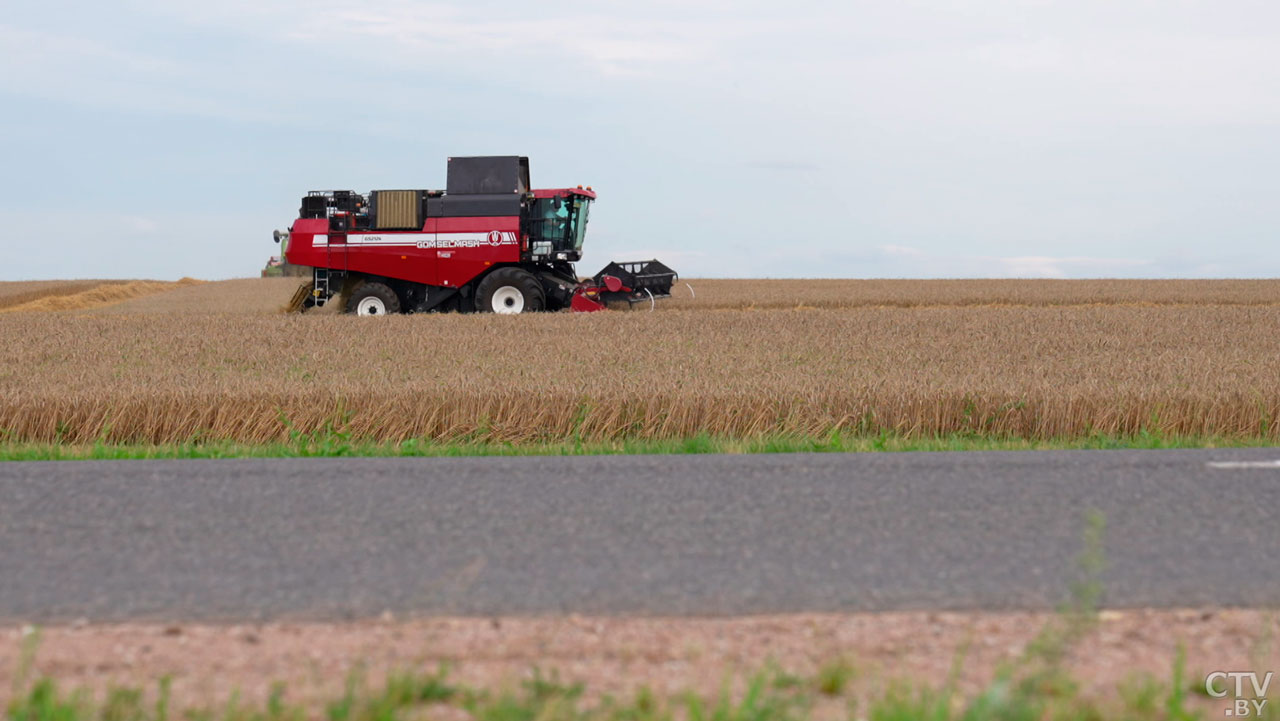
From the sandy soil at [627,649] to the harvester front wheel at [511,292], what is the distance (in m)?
19.2

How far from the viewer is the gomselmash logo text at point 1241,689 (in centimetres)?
391

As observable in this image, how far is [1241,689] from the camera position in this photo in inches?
159

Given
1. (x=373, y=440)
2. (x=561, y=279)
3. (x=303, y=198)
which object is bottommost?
(x=373, y=440)

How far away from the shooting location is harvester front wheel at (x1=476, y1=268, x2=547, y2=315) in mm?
23828

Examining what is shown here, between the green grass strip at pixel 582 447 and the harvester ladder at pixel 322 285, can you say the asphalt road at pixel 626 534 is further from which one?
the harvester ladder at pixel 322 285

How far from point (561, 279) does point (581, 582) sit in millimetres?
19918

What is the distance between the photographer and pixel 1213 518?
253 inches

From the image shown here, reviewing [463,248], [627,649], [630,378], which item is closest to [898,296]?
[463,248]

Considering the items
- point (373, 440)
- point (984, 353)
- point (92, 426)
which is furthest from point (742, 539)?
point (984, 353)

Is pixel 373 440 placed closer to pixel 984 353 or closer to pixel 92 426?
pixel 92 426

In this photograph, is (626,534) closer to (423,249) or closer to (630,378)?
(630,378)

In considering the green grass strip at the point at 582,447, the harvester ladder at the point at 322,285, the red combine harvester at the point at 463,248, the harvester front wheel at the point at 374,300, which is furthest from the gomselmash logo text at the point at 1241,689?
the harvester ladder at the point at 322,285

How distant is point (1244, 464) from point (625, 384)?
5.57m

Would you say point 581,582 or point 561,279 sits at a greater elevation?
point 561,279
